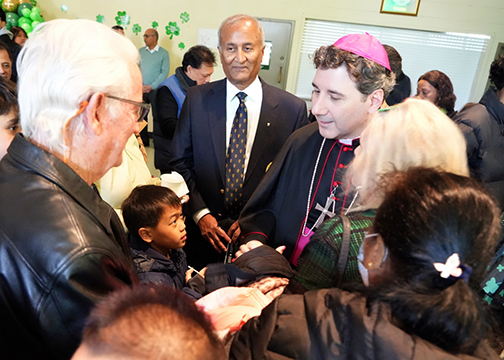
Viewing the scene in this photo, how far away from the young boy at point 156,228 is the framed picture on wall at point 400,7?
21.5 feet

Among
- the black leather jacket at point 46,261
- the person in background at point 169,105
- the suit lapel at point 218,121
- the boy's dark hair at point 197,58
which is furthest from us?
the boy's dark hair at point 197,58

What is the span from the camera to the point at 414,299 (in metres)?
0.70

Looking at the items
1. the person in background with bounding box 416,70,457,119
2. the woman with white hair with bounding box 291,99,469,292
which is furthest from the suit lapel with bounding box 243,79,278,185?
the person in background with bounding box 416,70,457,119

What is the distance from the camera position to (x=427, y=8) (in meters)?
6.72

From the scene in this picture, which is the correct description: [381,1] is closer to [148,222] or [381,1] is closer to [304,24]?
[304,24]

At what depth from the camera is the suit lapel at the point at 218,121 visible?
2225mm

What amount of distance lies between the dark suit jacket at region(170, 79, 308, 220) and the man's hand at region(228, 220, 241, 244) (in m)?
0.27

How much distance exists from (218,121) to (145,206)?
2.41ft

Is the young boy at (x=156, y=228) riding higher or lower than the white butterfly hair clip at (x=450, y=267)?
Result: lower

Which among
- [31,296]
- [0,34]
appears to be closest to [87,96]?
[31,296]

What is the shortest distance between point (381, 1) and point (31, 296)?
7.55 m

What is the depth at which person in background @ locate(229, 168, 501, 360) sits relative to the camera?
0.69 m

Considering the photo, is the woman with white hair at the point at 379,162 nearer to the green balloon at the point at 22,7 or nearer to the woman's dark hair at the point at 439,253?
the woman's dark hair at the point at 439,253

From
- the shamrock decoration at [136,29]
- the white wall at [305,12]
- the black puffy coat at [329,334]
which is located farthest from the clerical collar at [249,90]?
the shamrock decoration at [136,29]
